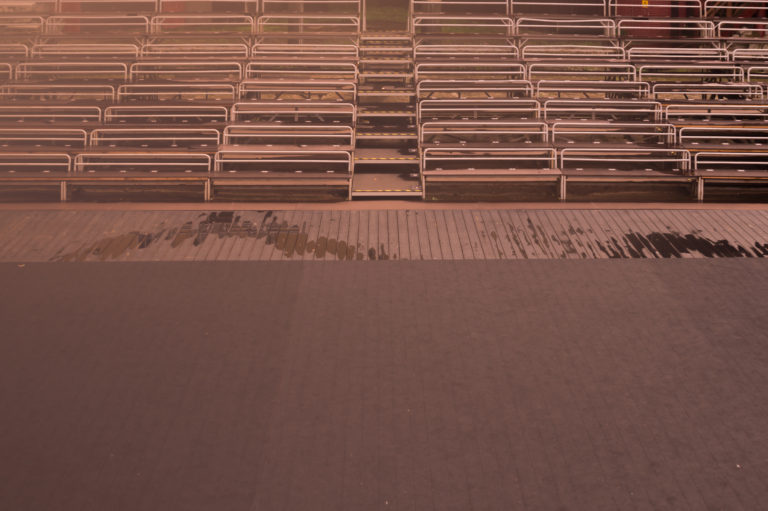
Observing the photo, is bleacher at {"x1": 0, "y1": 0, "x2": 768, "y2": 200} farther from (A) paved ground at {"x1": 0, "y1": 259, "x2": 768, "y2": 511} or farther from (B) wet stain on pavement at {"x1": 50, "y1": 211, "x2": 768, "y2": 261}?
(A) paved ground at {"x1": 0, "y1": 259, "x2": 768, "y2": 511}

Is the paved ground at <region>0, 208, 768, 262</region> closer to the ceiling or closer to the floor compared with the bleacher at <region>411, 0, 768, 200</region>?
closer to the floor

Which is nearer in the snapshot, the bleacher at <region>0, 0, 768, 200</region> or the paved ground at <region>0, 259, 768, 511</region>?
the paved ground at <region>0, 259, 768, 511</region>

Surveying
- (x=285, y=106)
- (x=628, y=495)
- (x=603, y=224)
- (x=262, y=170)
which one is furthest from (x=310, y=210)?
(x=628, y=495)

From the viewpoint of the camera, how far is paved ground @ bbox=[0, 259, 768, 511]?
4.75 metres

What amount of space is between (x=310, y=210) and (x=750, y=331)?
5.54 metres

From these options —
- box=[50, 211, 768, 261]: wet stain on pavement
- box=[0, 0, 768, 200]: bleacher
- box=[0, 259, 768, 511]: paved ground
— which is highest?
box=[0, 0, 768, 200]: bleacher

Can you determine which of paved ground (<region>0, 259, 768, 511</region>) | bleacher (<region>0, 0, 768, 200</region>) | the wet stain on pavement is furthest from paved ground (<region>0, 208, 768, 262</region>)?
bleacher (<region>0, 0, 768, 200</region>)

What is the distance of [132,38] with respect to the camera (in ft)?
47.8

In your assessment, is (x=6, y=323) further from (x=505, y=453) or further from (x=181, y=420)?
(x=505, y=453)

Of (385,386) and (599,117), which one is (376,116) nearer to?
(599,117)

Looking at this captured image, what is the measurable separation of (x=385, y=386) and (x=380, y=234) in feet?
11.7

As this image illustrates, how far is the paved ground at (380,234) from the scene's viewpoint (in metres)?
8.62

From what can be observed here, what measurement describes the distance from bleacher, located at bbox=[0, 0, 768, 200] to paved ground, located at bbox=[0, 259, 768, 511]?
8.77 feet

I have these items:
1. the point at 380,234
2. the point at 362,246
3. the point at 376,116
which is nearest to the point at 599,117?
the point at 376,116
